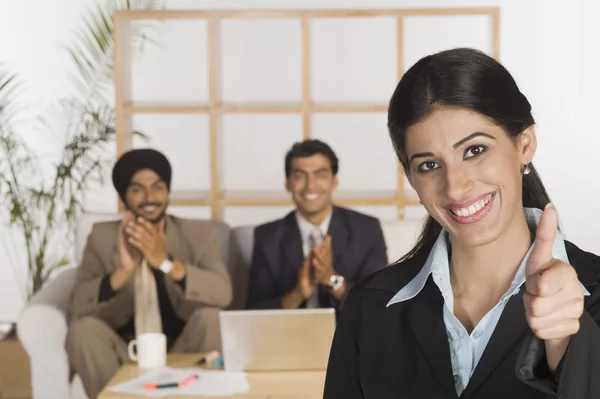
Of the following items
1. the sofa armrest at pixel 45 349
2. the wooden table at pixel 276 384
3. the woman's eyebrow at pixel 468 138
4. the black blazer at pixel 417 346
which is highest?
the woman's eyebrow at pixel 468 138

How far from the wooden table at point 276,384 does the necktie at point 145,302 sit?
0.61m

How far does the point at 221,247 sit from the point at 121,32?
107 cm

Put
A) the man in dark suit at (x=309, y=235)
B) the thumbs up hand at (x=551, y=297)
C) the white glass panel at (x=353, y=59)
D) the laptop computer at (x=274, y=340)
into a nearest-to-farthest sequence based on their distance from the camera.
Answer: the thumbs up hand at (x=551, y=297)
the laptop computer at (x=274, y=340)
the man in dark suit at (x=309, y=235)
the white glass panel at (x=353, y=59)

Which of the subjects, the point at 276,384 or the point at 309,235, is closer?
the point at 276,384

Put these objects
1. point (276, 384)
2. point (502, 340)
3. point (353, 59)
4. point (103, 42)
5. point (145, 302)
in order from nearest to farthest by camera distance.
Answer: point (502, 340)
point (276, 384)
point (145, 302)
point (103, 42)
point (353, 59)

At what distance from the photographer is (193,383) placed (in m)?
2.79

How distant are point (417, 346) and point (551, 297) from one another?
0.39 meters

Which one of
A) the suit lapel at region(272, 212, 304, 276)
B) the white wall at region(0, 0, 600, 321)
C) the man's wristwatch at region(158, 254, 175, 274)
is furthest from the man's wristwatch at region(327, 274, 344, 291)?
the white wall at region(0, 0, 600, 321)

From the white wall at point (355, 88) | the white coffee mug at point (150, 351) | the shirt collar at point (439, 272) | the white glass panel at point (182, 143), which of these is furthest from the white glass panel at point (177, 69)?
the shirt collar at point (439, 272)

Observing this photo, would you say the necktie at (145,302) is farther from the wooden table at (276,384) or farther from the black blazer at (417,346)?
the black blazer at (417,346)

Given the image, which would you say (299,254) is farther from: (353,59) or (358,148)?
(353,59)

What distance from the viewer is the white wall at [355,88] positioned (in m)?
5.75

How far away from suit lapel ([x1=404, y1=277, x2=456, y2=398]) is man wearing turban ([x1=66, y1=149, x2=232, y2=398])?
2181mm

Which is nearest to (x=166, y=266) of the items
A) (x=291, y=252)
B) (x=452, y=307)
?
(x=291, y=252)
